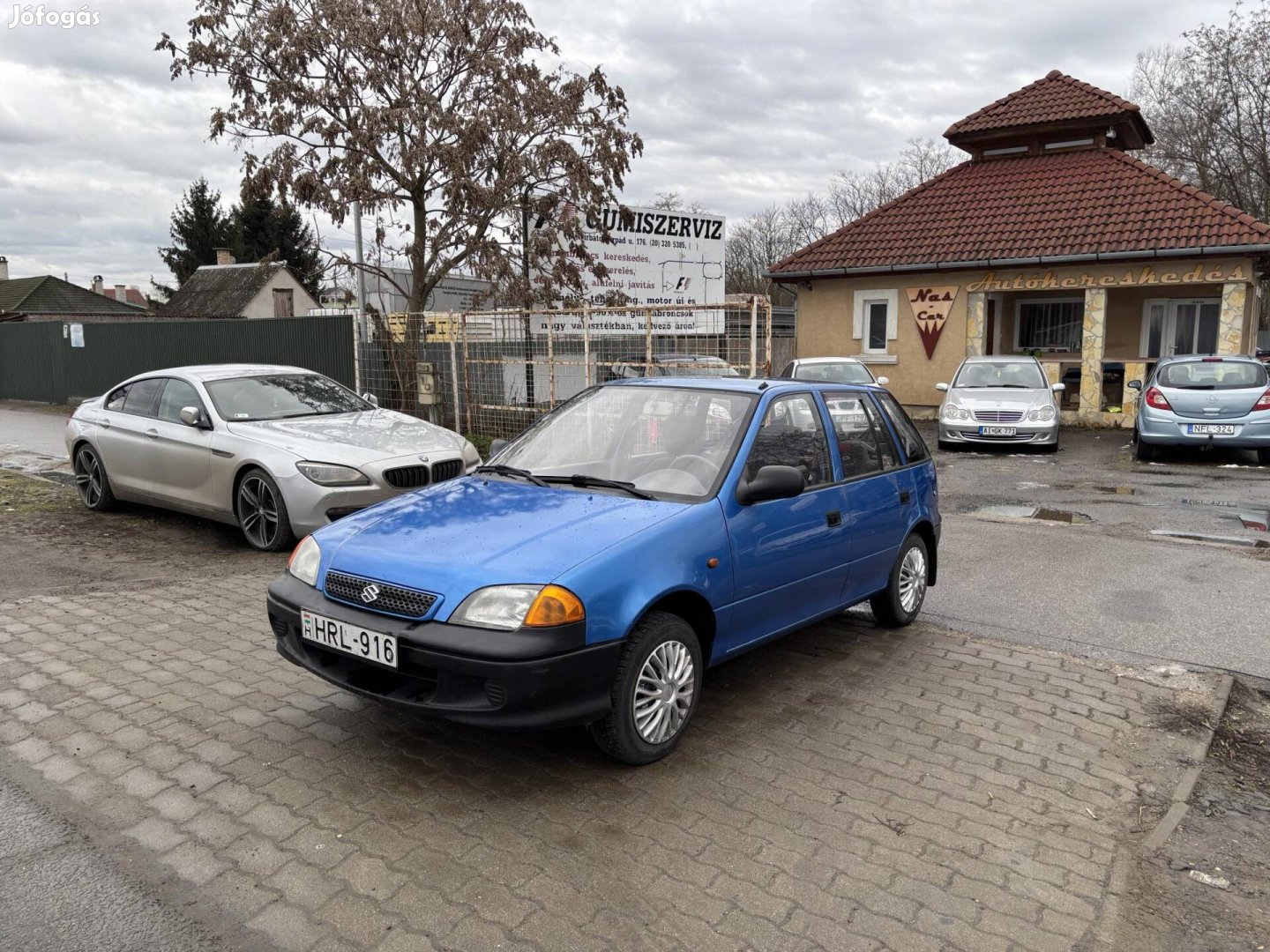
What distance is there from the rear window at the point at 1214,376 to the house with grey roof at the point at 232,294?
125 ft

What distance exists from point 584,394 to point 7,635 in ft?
11.8

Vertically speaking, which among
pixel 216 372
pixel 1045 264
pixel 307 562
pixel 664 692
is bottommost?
pixel 664 692

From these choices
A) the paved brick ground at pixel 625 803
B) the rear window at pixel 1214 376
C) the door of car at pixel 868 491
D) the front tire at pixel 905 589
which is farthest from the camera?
the rear window at pixel 1214 376

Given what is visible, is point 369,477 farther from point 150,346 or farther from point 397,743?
point 150,346

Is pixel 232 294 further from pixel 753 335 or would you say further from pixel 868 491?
pixel 868 491

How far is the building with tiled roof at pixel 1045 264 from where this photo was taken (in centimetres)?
1792

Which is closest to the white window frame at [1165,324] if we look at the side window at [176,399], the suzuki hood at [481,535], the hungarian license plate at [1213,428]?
the hungarian license plate at [1213,428]

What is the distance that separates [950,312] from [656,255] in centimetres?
629

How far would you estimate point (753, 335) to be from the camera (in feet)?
34.1

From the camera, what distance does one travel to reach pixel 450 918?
9.52 ft

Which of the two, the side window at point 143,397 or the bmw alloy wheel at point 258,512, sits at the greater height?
the side window at point 143,397

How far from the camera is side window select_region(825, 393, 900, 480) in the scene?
17.3ft

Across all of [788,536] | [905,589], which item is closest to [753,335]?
[905,589]

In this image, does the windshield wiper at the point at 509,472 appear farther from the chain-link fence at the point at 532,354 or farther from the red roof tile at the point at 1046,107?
the red roof tile at the point at 1046,107
